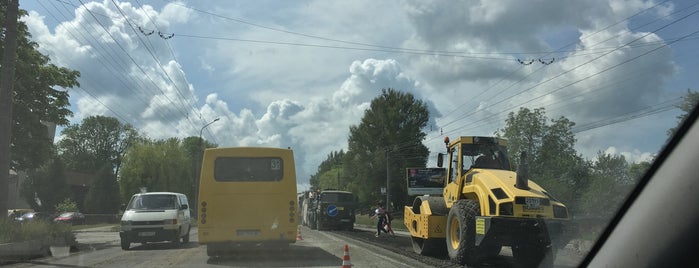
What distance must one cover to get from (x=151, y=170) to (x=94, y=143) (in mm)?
47494

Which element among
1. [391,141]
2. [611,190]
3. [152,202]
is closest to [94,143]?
[391,141]

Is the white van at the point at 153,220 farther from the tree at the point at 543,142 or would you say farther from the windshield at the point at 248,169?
the tree at the point at 543,142

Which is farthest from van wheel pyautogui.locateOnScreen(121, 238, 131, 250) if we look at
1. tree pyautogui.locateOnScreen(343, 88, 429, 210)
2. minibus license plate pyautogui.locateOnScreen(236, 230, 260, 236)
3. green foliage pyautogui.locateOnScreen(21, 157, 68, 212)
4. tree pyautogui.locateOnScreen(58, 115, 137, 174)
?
tree pyautogui.locateOnScreen(58, 115, 137, 174)

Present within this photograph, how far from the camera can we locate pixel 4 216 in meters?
16.2

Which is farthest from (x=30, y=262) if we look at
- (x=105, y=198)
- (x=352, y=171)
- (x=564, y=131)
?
(x=352, y=171)

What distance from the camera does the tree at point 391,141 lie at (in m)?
69.8

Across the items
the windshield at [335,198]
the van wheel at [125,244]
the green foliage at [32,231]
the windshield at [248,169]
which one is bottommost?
the van wheel at [125,244]

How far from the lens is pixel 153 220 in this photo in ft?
56.9

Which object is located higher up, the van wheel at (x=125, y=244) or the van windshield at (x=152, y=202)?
the van windshield at (x=152, y=202)

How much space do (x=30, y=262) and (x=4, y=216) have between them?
15.3 feet

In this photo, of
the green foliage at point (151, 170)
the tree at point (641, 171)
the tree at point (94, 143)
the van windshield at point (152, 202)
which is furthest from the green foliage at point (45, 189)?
the tree at point (641, 171)

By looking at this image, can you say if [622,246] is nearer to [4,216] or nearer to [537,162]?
[4,216]

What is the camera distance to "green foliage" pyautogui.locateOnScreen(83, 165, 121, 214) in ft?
218

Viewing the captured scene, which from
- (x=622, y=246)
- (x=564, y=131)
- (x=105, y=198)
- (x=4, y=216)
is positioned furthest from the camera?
(x=105, y=198)
